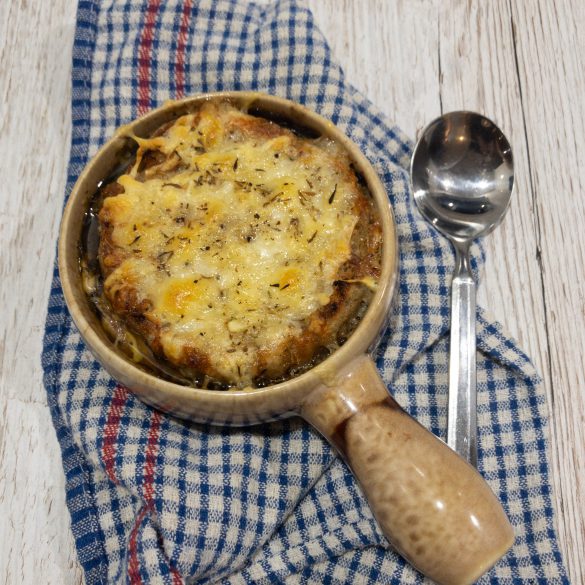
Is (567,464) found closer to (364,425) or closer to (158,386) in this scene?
(364,425)

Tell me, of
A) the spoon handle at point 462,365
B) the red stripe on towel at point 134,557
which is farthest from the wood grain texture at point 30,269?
the spoon handle at point 462,365

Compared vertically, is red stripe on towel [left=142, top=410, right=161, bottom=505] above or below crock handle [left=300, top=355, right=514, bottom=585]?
below

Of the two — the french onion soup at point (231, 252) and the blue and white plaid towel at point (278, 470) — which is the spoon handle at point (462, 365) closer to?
the blue and white plaid towel at point (278, 470)

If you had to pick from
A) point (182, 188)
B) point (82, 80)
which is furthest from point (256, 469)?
point (82, 80)

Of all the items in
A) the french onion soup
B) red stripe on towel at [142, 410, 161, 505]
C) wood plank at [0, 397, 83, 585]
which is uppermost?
the french onion soup

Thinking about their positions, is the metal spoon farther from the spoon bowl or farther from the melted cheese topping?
the melted cheese topping

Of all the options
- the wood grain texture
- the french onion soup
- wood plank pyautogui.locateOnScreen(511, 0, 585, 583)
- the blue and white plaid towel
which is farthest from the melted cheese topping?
wood plank pyautogui.locateOnScreen(511, 0, 585, 583)

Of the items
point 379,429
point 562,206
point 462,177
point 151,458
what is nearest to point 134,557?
point 151,458

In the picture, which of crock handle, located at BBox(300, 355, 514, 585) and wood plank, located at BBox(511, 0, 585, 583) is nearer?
crock handle, located at BBox(300, 355, 514, 585)
